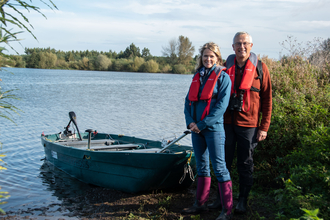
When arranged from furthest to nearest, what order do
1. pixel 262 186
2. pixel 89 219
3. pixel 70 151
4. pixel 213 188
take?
pixel 70 151 < pixel 213 188 < pixel 262 186 < pixel 89 219

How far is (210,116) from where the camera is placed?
3422 millimetres

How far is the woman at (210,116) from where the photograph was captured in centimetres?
348

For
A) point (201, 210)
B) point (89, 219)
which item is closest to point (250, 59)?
point (201, 210)

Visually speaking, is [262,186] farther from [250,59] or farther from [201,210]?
[250,59]

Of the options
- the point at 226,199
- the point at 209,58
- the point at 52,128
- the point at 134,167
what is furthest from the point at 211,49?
the point at 52,128

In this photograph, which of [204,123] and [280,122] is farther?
[280,122]

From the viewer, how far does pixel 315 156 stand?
11.7ft

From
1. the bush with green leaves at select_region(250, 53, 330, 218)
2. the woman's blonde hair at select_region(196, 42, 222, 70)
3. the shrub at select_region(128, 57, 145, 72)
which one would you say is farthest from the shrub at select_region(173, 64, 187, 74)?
the woman's blonde hair at select_region(196, 42, 222, 70)

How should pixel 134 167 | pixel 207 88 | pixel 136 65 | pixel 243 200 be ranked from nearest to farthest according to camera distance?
pixel 207 88
pixel 243 200
pixel 134 167
pixel 136 65

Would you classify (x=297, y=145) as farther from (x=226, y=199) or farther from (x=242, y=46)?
(x=242, y=46)

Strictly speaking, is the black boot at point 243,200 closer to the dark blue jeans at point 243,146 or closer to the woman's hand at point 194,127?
the dark blue jeans at point 243,146

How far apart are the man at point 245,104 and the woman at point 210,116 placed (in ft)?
0.60

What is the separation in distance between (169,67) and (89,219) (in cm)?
6064

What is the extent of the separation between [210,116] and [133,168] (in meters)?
2.39
